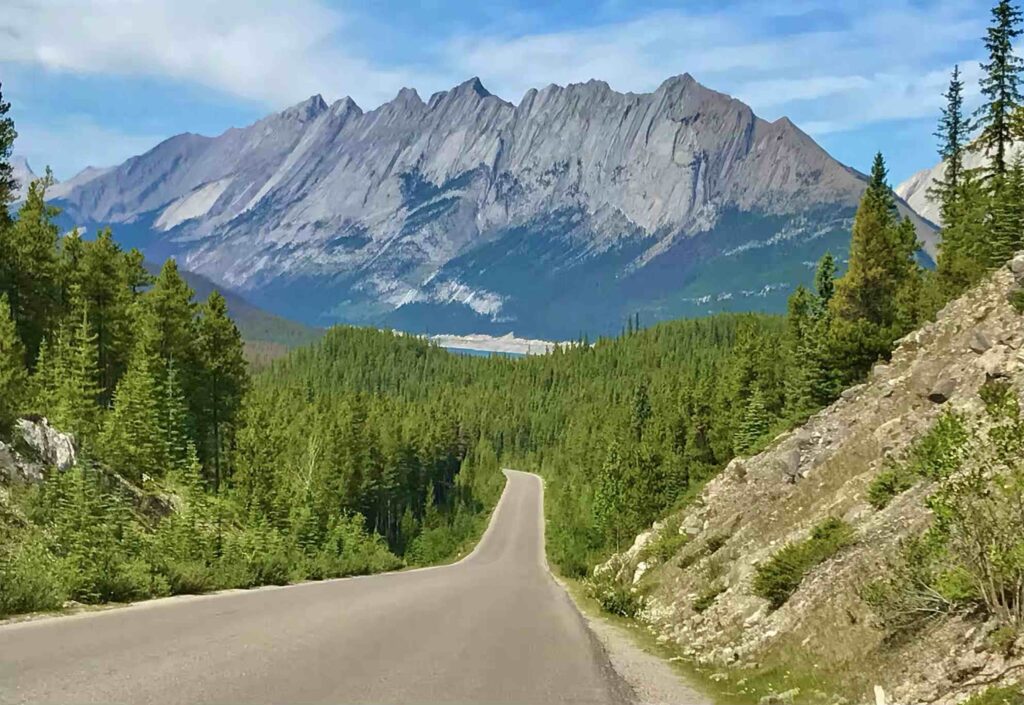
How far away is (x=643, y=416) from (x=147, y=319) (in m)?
88.1

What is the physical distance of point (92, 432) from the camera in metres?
38.5

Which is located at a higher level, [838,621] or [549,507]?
[838,621]

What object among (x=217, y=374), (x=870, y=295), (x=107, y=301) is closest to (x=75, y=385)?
(x=107, y=301)

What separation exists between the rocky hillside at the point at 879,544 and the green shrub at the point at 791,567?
1.7 inches

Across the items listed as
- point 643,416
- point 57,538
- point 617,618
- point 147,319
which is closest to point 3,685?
point 57,538

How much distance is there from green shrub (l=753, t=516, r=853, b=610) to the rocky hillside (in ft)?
0.14

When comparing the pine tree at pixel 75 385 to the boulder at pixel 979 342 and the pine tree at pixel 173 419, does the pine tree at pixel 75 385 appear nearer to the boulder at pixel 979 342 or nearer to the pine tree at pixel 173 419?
the pine tree at pixel 173 419

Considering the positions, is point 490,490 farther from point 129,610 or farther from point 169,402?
point 129,610

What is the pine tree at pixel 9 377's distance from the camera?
87.5 ft

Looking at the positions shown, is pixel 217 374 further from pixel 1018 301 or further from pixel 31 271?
pixel 1018 301

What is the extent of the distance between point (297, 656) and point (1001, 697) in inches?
349

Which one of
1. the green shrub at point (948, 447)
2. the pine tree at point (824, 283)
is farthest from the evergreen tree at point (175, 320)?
the pine tree at point (824, 283)

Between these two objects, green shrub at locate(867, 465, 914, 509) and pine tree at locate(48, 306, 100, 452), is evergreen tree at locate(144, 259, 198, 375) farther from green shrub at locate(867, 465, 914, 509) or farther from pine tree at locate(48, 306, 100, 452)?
green shrub at locate(867, 465, 914, 509)

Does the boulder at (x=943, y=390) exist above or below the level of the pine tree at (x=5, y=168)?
below
